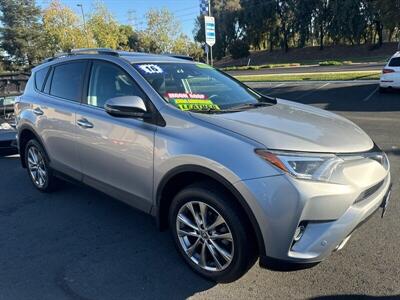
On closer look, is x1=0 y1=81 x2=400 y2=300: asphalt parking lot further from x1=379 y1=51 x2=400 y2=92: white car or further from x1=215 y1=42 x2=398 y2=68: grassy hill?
x1=215 y1=42 x2=398 y2=68: grassy hill

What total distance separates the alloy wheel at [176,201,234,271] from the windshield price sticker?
133 centimetres

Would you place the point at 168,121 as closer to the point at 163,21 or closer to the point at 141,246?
the point at 141,246

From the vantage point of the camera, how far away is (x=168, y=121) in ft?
10.6

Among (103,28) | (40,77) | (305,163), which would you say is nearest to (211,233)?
(305,163)

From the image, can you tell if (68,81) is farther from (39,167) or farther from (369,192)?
(369,192)

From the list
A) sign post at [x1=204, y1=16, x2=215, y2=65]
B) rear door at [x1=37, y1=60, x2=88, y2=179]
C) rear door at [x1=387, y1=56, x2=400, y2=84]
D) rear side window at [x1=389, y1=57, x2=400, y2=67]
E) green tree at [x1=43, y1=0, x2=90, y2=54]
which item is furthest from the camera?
green tree at [x1=43, y1=0, x2=90, y2=54]

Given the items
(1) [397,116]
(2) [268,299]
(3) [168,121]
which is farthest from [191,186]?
(1) [397,116]

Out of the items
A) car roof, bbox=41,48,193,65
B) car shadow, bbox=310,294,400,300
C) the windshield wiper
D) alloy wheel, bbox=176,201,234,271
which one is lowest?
car shadow, bbox=310,294,400,300

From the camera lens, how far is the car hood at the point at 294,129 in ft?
9.27

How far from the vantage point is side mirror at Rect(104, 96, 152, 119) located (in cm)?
327

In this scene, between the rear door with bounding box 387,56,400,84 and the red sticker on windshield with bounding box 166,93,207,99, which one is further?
the rear door with bounding box 387,56,400,84

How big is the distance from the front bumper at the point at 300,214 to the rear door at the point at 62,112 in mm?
2287

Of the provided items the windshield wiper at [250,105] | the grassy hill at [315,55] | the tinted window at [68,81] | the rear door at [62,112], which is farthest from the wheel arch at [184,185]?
the grassy hill at [315,55]

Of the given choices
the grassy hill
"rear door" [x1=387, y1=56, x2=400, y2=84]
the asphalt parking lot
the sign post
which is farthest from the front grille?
the grassy hill
